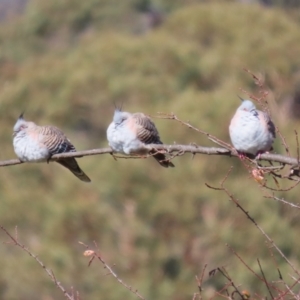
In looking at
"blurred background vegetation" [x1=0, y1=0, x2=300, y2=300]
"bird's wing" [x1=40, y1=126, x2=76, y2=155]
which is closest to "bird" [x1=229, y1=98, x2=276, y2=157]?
"bird's wing" [x1=40, y1=126, x2=76, y2=155]

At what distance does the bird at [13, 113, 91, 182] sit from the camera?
577cm

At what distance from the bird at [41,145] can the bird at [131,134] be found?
0.38 meters

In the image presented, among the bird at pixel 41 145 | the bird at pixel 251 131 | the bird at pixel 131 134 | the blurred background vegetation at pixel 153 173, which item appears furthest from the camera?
the blurred background vegetation at pixel 153 173

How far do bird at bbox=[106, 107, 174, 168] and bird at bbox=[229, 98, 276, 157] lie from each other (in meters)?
0.57

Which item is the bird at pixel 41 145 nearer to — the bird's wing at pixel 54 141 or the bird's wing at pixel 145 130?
the bird's wing at pixel 54 141

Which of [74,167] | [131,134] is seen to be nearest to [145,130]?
[131,134]

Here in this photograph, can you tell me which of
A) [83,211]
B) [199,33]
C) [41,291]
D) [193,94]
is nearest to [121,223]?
[83,211]

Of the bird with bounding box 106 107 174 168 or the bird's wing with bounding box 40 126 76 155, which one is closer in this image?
the bird with bounding box 106 107 174 168

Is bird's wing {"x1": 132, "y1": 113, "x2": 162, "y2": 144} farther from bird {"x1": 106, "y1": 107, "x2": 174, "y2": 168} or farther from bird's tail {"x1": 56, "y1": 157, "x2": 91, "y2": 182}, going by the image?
bird's tail {"x1": 56, "y1": 157, "x2": 91, "y2": 182}

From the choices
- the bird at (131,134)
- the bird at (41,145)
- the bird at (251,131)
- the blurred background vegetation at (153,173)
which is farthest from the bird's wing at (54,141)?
the blurred background vegetation at (153,173)

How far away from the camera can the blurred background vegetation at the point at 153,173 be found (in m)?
17.0

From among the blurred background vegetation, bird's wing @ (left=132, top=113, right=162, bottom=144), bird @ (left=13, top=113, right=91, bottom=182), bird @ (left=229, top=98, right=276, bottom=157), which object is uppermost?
bird @ (left=229, top=98, right=276, bottom=157)

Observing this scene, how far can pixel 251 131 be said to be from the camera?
4.74m

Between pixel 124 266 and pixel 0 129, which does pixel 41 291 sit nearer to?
pixel 124 266
